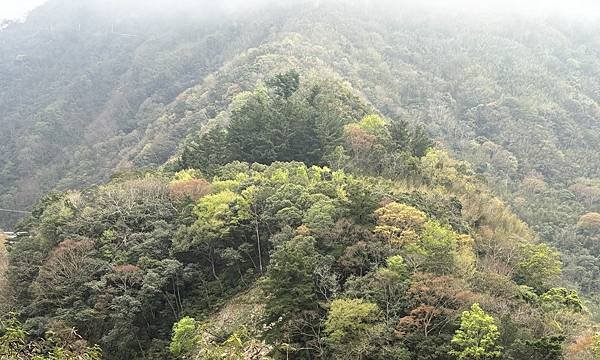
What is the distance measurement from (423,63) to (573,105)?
3434 centimetres

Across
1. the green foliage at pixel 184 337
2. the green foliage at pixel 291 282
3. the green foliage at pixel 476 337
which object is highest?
the green foliage at pixel 476 337

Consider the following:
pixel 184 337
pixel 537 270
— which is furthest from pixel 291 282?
pixel 537 270

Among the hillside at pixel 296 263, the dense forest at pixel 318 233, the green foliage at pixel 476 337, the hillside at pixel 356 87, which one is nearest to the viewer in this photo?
the green foliage at pixel 476 337

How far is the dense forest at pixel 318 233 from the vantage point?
26.3 meters

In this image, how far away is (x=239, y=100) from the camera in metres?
71.7

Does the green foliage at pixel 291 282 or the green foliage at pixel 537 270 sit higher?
the green foliage at pixel 291 282

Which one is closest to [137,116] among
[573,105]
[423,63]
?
[423,63]

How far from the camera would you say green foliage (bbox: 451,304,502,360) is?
75.9 ft

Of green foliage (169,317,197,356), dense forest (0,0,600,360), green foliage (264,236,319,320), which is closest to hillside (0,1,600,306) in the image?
dense forest (0,0,600,360)

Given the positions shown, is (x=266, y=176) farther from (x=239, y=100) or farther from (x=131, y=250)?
(x=239, y=100)

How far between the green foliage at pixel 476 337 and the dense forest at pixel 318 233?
10cm

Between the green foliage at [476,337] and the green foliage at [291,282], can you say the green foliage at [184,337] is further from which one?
the green foliage at [476,337]

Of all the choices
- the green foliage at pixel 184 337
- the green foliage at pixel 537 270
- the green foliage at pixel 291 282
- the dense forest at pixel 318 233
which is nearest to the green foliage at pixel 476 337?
the dense forest at pixel 318 233

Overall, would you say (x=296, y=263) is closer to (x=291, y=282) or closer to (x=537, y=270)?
(x=291, y=282)
